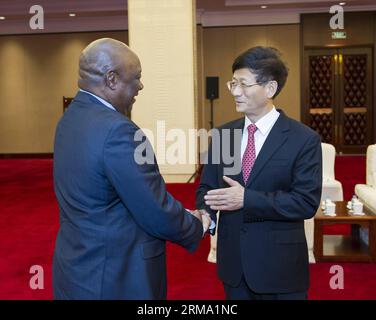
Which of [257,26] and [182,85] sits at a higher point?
[257,26]

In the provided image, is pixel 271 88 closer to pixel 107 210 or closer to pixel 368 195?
pixel 107 210

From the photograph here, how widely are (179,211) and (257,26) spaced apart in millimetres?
13990

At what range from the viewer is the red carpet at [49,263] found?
4.35 metres

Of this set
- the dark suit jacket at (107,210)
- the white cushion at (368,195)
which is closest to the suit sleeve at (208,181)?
the dark suit jacket at (107,210)

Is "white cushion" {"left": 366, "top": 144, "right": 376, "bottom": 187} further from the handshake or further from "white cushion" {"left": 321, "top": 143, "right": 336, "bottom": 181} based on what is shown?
the handshake

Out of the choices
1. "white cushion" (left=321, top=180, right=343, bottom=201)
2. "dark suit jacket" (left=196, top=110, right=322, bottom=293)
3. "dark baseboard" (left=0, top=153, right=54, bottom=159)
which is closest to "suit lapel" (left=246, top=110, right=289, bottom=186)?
"dark suit jacket" (left=196, top=110, right=322, bottom=293)

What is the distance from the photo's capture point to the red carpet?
4348 mm

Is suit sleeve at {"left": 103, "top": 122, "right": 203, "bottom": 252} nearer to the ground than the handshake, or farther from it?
farther from it

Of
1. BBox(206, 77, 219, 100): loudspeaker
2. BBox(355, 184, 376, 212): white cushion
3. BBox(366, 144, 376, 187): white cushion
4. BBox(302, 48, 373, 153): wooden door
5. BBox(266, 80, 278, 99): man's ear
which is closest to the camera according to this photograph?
BBox(266, 80, 278, 99): man's ear

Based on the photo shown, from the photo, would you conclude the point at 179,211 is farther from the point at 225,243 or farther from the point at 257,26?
the point at 257,26

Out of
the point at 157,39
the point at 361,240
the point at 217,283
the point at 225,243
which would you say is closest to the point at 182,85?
the point at 157,39

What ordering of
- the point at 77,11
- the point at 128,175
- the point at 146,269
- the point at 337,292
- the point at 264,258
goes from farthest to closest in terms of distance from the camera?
1. the point at 77,11
2. the point at 337,292
3. the point at 264,258
4. the point at 146,269
5. the point at 128,175

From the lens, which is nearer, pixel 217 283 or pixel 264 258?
pixel 264 258

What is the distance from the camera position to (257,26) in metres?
15.3
